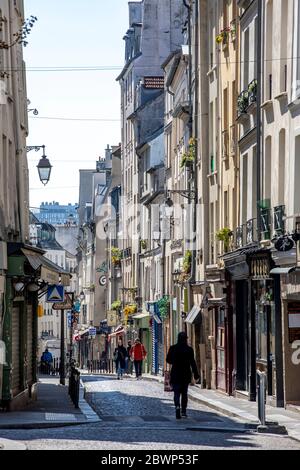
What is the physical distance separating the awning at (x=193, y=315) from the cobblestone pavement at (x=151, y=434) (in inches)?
453

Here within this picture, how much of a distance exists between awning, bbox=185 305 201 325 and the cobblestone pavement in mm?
11506

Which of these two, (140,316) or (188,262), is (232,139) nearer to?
(188,262)

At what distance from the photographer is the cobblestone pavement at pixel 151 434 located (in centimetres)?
1911

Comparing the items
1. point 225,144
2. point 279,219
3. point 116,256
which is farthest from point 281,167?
point 116,256

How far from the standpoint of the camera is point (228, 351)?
37031mm

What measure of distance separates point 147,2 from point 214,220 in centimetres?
4115

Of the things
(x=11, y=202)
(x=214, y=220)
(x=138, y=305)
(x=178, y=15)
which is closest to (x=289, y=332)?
(x=11, y=202)

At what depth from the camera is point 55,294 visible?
35219mm

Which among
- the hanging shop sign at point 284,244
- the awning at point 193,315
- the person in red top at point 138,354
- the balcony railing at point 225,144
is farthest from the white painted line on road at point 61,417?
the person in red top at point 138,354

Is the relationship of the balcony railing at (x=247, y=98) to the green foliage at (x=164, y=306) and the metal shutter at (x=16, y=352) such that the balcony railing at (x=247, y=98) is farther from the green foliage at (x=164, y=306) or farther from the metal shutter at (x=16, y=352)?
the green foliage at (x=164, y=306)

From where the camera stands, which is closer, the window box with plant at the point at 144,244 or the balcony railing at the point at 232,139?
the balcony railing at the point at 232,139

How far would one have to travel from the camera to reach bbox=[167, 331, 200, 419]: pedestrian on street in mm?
26922

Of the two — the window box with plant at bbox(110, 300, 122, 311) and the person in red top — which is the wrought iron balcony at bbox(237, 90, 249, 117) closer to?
the person in red top

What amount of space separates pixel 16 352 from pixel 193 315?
46.9 feet
